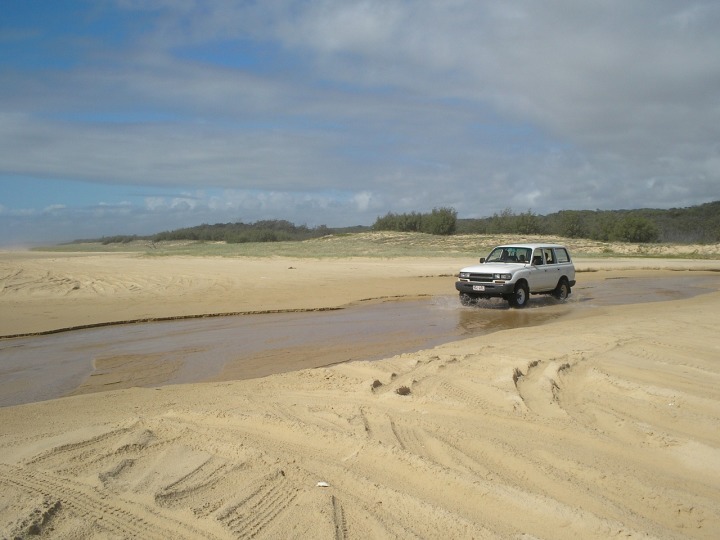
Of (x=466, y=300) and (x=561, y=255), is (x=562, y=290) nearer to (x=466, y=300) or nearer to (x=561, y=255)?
(x=561, y=255)

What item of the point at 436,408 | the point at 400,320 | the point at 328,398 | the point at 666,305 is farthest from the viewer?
the point at 666,305

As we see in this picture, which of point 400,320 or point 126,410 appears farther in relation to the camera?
point 400,320

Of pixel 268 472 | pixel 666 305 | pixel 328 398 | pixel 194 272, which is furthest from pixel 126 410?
pixel 194 272

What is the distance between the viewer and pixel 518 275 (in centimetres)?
1680

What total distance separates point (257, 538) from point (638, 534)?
2271 mm

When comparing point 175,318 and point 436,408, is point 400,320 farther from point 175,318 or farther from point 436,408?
point 436,408

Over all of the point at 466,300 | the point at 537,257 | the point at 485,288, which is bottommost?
the point at 466,300

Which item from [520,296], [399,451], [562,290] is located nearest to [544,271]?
[562,290]

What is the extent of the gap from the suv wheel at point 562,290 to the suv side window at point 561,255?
62 centimetres

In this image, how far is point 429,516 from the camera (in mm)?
3842

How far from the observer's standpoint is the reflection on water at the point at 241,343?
898 cm

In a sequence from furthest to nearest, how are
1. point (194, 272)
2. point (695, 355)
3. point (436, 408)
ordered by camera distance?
point (194, 272)
point (695, 355)
point (436, 408)

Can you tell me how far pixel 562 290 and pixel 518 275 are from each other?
2.88m

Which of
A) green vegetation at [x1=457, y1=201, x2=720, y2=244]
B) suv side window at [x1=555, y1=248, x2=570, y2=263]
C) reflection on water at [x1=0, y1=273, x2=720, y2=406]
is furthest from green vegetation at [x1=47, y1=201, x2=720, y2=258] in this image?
reflection on water at [x1=0, y1=273, x2=720, y2=406]
